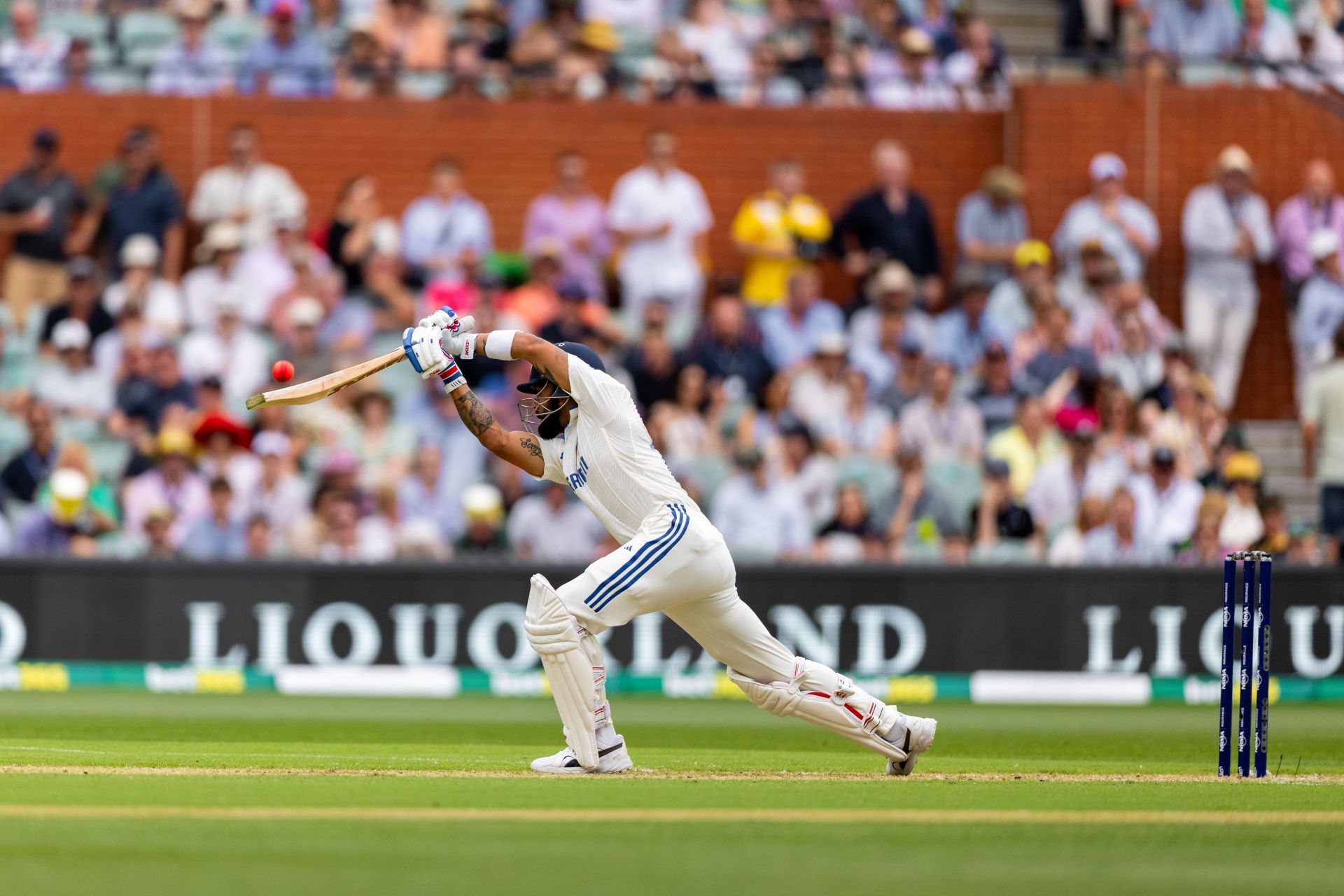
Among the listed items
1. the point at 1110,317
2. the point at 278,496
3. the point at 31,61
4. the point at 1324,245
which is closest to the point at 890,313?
the point at 1110,317

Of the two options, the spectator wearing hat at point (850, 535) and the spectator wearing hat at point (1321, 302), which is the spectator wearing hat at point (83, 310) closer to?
the spectator wearing hat at point (850, 535)

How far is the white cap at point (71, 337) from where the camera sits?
54.3 feet

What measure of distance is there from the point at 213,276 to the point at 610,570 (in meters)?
9.71

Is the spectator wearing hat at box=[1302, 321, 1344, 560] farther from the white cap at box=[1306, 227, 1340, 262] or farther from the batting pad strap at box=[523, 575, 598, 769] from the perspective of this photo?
the batting pad strap at box=[523, 575, 598, 769]

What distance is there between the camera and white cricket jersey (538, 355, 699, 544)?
8641 mm

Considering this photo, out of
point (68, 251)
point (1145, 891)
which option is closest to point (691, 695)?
point (68, 251)

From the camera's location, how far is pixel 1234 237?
59.3 ft

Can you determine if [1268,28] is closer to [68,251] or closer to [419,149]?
[419,149]

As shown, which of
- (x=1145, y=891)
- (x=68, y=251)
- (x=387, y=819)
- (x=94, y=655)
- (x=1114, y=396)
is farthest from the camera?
(x=68, y=251)

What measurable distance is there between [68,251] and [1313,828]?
13.0m

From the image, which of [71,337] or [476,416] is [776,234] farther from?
[476,416]

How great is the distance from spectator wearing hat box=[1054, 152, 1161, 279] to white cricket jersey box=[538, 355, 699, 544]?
985cm

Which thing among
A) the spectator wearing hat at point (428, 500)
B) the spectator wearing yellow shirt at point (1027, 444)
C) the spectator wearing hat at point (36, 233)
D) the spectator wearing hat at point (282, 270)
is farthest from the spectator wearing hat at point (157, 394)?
the spectator wearing yellow shirt at point (1027, 444)

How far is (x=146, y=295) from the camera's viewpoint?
1720 cm
